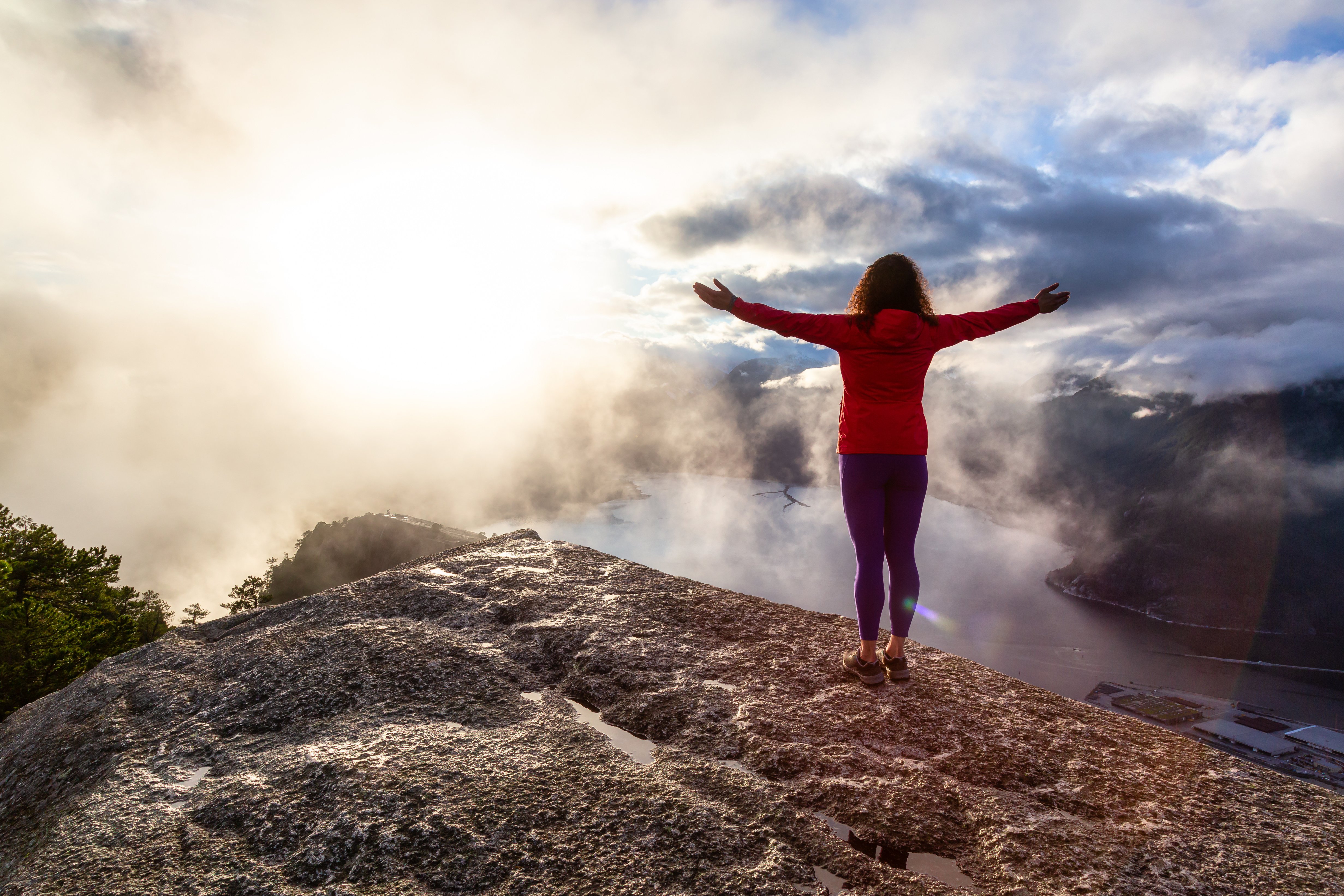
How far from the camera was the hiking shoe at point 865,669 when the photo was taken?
4359 mm

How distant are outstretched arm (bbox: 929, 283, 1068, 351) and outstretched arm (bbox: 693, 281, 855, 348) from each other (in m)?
0.71

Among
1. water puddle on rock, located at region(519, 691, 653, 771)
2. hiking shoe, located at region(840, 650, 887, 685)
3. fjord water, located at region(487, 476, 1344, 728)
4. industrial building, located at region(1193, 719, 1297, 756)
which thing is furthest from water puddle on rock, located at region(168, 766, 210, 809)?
industrial building, located at region(1193, 719, 1297, 756)

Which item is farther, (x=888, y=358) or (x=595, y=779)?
(x=888, y=358)

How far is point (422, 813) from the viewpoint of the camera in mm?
2814

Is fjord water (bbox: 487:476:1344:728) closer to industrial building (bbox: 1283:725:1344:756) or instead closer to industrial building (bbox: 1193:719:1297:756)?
industrial building (bbox: 1283:725:1344:756)

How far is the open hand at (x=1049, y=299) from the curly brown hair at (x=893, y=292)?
875mm

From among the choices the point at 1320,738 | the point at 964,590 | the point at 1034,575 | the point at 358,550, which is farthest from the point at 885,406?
the point at 1034,575

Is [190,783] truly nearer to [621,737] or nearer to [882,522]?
[621,737]

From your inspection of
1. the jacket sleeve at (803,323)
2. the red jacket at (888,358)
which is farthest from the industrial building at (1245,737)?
the jacket sleeve at (803,323)

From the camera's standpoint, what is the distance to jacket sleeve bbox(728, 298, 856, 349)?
14.6 feet

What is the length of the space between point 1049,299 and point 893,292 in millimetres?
1329

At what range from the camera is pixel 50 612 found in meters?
18.1

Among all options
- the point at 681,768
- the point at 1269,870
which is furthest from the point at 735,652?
the point at 1269,870

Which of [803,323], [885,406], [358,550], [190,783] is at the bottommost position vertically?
[190,783]
